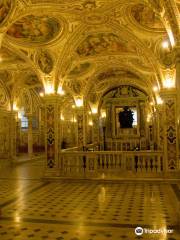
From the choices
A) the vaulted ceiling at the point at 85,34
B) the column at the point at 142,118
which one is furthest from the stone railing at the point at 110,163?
the column at the point at 142,118

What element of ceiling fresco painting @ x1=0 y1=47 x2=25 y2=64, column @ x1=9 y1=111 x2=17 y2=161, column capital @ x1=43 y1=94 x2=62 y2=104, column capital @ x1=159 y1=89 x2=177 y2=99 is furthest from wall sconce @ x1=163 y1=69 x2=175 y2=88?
column @ x1=9 y1=111 x2=17 y2=161

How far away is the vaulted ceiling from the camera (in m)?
10.3

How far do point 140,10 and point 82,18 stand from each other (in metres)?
2.46

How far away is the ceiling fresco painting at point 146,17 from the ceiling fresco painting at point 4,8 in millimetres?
4800

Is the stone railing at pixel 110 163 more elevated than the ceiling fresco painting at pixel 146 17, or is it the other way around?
the ceiling fresco painting at pixel 146 17

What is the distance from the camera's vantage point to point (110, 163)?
14703 mm

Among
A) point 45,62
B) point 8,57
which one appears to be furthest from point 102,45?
point 8,57

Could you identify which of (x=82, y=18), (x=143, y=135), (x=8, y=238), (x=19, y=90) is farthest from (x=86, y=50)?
(x=143, y=135)

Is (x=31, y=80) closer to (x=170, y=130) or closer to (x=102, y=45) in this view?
(x=102, y=45)

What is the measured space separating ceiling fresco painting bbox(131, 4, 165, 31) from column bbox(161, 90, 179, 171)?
338 centimetres

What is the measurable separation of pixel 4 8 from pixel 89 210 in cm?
666

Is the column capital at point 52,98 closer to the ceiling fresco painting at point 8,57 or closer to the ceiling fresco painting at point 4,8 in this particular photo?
the ceiling fresco painting at point 8,57

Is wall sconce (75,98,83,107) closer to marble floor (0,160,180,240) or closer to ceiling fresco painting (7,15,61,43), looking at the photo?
ceiling fresco painting (7,15,61,43)

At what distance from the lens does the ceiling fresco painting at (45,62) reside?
1548cm
